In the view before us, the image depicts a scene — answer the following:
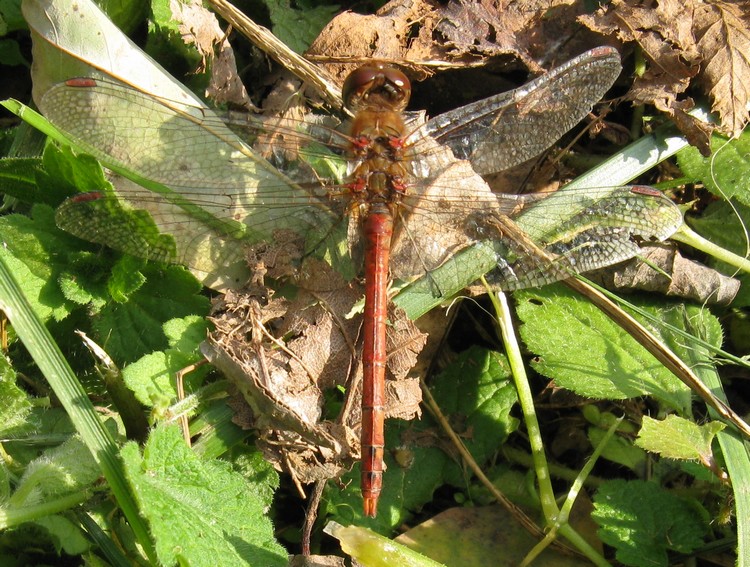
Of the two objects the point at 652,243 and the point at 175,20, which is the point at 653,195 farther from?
the point at 175,20

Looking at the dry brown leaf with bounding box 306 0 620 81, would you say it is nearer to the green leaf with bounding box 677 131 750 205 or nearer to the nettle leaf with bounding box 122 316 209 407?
the green leaf with bounding box 677 131 750 205

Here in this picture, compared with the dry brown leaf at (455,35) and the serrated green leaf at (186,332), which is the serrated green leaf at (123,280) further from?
the dry brown leaf at (455,35)

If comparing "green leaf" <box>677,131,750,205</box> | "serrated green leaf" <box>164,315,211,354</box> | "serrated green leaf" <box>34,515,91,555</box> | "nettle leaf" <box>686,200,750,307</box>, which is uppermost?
"green leaf" <box>677,131,750,205</box>

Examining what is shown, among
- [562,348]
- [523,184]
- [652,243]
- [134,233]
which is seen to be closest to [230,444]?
[134,233]

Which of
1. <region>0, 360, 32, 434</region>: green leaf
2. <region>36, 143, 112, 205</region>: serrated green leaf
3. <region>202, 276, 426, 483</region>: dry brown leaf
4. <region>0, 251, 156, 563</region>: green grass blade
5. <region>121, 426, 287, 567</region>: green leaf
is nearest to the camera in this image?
<region>121, 426, 287, 567</region>: green leaf

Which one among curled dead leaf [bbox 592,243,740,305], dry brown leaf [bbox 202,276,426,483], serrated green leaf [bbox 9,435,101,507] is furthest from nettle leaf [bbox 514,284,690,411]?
serrated green leaf [bbox 9,435,101,507]
